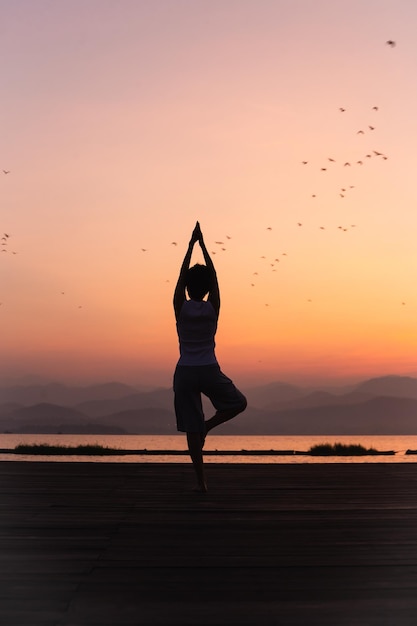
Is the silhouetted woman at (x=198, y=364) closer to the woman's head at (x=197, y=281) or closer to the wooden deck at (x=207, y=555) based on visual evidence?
the woman's head at (x=197, y=281)

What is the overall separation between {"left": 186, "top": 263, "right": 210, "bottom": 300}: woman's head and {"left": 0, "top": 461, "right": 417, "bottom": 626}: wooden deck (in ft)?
5.82

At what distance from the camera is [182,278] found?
25.9ft

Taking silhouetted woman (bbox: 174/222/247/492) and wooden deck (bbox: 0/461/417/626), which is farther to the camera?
silhouetted woman (bbox: 174/222/247/492)

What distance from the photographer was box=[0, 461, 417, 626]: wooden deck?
3137 mm

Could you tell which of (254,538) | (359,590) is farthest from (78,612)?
(254,538)

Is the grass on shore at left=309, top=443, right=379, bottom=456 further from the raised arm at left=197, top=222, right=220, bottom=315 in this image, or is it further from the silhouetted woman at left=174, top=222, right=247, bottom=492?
the raised arm at left=197, top=222, right=220, bottom=315

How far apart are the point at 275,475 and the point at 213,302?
2.98m

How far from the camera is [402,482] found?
906cm

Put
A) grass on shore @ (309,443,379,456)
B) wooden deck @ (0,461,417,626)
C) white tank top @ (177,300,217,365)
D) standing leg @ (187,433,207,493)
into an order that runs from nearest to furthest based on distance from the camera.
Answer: wooden deck @ (0,461,417,626), standing leg @ (187,433,207,493), white tank top @ (177,300,217,365), grass on shore @ (309,443,379,456)

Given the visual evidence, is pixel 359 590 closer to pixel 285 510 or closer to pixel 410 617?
pixel 410 617

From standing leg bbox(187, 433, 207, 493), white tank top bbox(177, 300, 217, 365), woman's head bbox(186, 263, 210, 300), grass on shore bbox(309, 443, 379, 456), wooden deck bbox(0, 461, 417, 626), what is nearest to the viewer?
wooden deck bbox(0, 461, 417, 626)

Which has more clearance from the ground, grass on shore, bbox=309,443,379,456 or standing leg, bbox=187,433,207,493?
standing leg, bbox=187,433,207,493

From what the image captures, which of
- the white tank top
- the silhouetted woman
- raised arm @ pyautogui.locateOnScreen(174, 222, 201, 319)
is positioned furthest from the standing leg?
raised arm @ pyautogui.locateOnScreen(174, 222, 201, 319)

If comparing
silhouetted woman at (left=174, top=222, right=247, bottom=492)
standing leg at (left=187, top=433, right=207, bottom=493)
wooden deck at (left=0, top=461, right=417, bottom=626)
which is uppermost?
silhouetted woman at (left=174, top=222, right=247, bottom=492)
